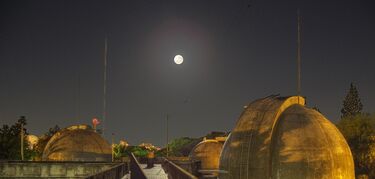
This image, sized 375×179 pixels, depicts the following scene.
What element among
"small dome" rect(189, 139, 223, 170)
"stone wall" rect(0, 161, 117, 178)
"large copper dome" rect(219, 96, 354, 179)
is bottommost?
"small dome" rect(189, 139, 223, 170)

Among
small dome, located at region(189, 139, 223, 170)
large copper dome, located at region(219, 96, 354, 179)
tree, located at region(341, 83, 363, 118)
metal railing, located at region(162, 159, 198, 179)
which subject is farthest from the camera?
tree, located at region(341, 83, 363, 118)

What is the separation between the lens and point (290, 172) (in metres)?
28.4

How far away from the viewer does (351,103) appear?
114 m

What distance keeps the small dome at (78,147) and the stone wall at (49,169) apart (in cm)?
1046

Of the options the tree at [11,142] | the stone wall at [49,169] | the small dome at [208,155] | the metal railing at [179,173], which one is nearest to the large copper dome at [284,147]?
the metal railing at [179,173]

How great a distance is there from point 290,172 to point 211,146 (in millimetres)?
44780

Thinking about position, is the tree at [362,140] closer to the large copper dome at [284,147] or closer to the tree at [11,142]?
the large copper dome at [284,147]

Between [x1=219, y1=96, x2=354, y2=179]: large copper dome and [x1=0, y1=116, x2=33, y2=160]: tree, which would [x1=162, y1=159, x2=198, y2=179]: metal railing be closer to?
[x1=219, y1=96, x2=354, y2=179]: large copper dome

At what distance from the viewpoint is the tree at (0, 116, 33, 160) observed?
6725 cm

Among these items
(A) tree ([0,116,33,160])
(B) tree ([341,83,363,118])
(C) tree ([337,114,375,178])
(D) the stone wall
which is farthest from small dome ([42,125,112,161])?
(B) tree ([341,83,363,118])

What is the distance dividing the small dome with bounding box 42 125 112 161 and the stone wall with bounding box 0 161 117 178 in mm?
10456

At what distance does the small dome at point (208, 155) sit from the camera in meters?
70.1

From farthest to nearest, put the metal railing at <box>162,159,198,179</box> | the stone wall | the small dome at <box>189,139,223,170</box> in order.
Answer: the small dome at <box>189,139,223,170</box> → the stone wall → the metal railing at <box>162,159,198,179</box>

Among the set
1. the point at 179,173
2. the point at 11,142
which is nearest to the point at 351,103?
the point at 11,142
